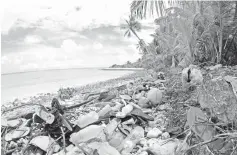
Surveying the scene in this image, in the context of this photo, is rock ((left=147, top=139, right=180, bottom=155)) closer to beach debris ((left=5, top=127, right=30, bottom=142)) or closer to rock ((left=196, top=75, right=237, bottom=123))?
rock ((left=196, top=75, right=237, bottom=123))

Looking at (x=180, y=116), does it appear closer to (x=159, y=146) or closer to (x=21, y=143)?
(x=159, y=146)

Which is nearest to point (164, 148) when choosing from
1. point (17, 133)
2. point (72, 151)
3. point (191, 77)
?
point (72, 151)

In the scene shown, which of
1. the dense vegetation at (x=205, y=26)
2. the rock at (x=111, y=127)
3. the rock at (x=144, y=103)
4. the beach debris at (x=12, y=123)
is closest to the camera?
the rock at (x=111, y=127)

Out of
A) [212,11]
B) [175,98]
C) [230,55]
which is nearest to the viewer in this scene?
[175,98]

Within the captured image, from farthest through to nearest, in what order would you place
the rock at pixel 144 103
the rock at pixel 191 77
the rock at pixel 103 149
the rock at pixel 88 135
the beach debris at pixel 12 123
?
1. the rock at pixel 191 77
2. the rock at pixel 144 103
3. the beach debris at pixel 12 123
4. the rock at pixel 88 135
5. the rock at pixel 103 149

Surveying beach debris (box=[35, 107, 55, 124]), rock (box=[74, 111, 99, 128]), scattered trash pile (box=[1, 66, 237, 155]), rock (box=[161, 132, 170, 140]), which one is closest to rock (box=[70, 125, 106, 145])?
scattered trash pile (box=[1, 66, 237, 155])

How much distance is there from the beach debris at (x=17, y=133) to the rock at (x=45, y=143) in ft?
0.91

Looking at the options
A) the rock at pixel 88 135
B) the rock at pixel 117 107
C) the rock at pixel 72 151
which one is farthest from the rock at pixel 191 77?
the rock at pixel 72 151

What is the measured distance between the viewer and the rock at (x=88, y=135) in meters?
1.77

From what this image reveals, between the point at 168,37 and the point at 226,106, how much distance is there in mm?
10092

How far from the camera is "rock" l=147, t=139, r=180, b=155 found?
1.67 meters

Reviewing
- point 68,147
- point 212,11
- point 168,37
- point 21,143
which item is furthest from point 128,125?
point 168,37

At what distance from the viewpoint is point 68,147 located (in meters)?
1.81

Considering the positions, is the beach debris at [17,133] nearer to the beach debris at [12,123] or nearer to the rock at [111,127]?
the beach debris at [12,123]
